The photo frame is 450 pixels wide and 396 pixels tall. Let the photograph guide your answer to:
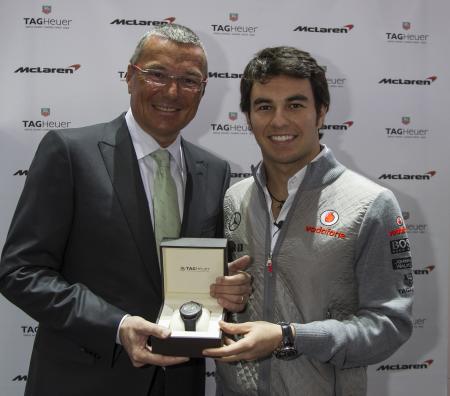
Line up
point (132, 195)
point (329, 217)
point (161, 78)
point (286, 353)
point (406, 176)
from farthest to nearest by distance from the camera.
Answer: point (406, 176) < point (161, 78) < point (132, 195) < point (329, 217) < point (286, 353)

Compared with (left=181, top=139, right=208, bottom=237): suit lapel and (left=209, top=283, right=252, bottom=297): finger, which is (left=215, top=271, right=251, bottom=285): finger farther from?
(left=181, top=139, right=208, bottom=237): suit lapel

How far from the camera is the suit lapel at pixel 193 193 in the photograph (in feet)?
5.82

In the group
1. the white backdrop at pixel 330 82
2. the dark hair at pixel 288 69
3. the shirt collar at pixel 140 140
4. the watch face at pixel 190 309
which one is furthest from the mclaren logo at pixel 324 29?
the watch face at pixel 190 309

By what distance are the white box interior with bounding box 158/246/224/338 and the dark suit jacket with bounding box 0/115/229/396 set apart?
102 millimetres

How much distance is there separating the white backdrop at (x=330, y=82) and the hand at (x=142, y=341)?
167 centimetres

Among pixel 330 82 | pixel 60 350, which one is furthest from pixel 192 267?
pixel 330 82

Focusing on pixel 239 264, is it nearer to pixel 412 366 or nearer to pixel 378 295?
pixel 378 295

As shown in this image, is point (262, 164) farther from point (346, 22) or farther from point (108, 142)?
point (346, 22)

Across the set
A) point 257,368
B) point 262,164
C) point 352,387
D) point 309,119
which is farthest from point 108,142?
point 352,387

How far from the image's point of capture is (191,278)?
5.10 feet

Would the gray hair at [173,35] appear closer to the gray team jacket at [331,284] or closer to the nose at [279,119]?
the nose at [279,119]

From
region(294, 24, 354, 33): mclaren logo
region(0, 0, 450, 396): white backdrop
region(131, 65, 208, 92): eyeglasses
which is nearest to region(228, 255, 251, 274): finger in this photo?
region(131, 65, 208, 92): eyeglasses

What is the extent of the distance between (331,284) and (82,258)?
2.88 ft

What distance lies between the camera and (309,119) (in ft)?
5.52
